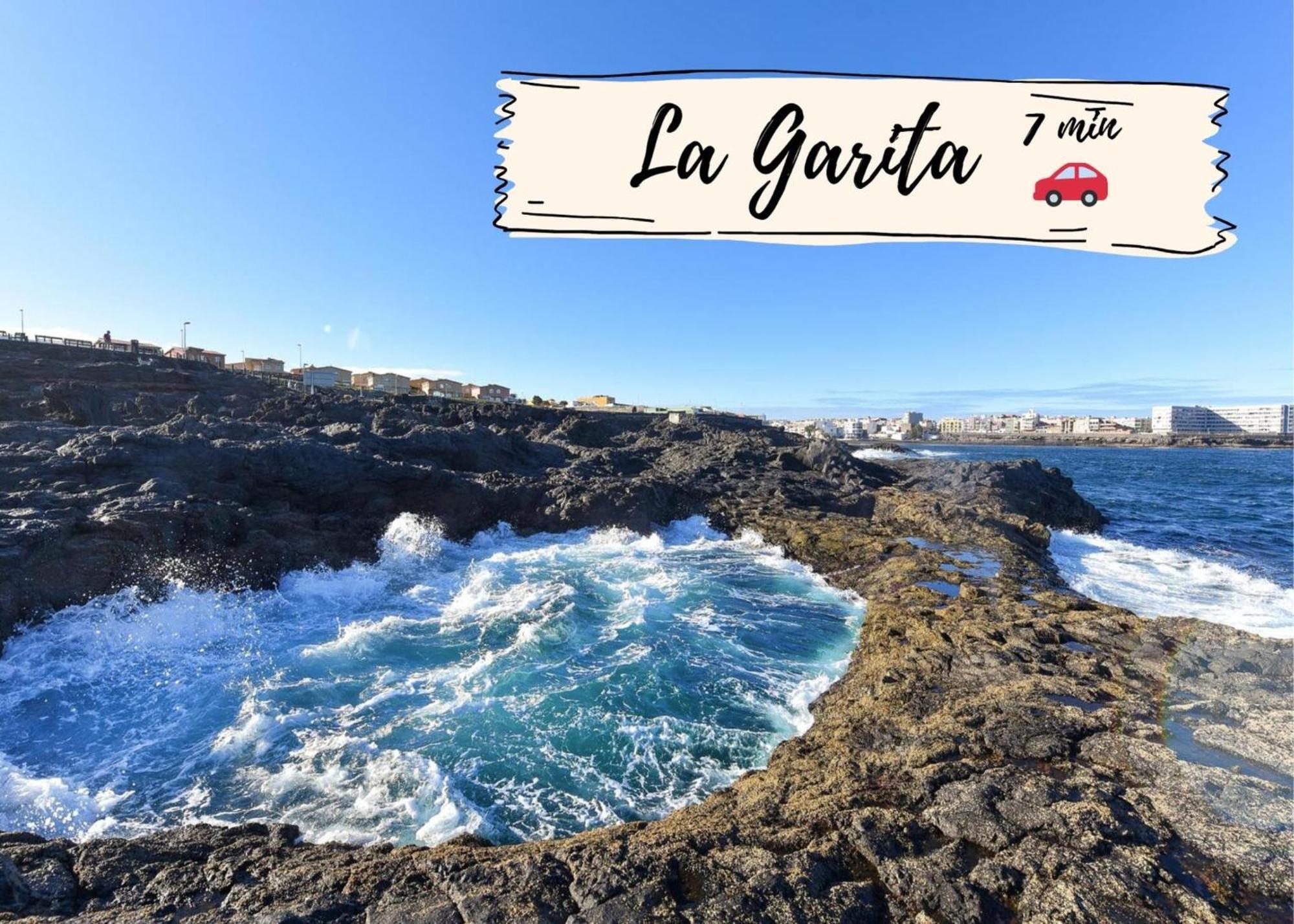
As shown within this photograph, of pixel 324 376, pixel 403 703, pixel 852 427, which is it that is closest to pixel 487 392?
pixel 324 376

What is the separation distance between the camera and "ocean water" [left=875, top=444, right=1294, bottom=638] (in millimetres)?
15297

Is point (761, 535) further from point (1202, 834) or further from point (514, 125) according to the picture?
point (514, 125)

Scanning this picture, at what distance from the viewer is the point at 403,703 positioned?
30.4 ft

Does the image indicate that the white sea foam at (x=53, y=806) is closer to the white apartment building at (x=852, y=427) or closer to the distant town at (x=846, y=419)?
the distant town at (x=846, y=419)

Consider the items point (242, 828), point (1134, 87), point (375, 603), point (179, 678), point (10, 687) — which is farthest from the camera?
point (375, 603)

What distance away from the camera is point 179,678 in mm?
9805

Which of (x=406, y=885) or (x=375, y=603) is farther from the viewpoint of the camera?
(x=375, y=603)

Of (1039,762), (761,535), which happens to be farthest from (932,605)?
(761,535)

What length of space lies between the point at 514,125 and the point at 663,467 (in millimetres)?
29426

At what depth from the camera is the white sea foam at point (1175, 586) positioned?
46.5 feet

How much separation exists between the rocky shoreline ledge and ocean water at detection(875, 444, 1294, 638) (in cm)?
303

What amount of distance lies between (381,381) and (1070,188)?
6874cm

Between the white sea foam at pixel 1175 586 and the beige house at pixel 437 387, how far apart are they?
5867cm

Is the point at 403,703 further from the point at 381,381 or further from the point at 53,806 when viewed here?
the point at 381,381
